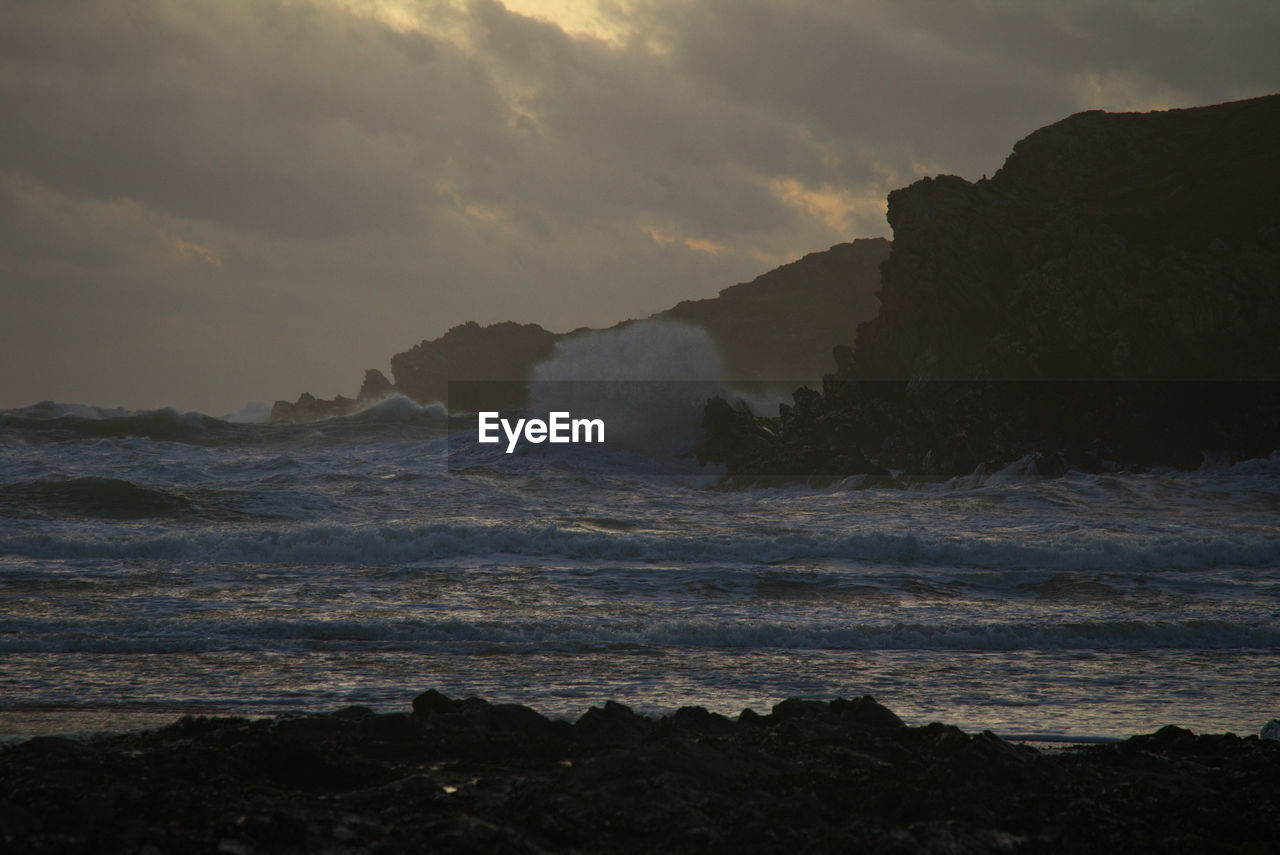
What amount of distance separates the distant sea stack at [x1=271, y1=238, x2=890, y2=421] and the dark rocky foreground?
100 m

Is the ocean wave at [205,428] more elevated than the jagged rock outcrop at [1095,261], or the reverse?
the jagged rock outcrop at [1095,261]

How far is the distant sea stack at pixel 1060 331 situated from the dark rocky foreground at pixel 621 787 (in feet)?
89.7

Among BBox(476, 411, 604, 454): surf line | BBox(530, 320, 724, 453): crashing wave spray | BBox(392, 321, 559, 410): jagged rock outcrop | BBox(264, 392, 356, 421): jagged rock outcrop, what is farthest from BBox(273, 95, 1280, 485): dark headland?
BBox(392, 321, 559, 410): jagged rock outcrop

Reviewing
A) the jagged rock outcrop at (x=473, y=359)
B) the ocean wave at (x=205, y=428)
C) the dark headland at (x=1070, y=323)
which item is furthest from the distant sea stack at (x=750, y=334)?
the dark headland at (x=1070, y=323)

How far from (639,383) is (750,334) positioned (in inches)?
2878

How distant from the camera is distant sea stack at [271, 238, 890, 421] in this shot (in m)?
113

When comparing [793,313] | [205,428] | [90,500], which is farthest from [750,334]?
[90,500]

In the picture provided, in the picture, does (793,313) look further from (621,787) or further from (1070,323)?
(621,787)

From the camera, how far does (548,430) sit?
4316cm

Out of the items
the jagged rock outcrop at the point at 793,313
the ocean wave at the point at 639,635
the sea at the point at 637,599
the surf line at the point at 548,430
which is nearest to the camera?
the sea at the point at 637,599

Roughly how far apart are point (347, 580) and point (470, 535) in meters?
3.77

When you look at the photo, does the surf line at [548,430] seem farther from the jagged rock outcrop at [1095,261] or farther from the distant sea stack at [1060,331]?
the jagged rock outcrop at [1095,261]

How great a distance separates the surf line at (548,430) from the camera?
4103 cm

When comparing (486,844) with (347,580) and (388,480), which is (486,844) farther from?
(388,480)
